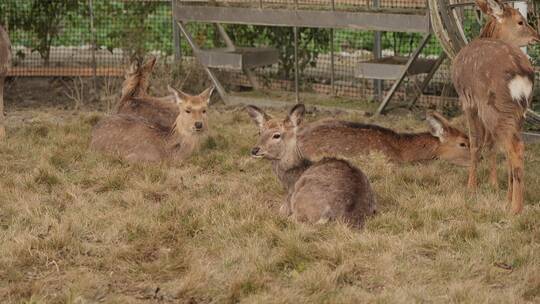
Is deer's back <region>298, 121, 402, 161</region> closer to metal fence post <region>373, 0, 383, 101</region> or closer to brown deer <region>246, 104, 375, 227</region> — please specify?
brown deer <region>246, 104, 375, 227</region>

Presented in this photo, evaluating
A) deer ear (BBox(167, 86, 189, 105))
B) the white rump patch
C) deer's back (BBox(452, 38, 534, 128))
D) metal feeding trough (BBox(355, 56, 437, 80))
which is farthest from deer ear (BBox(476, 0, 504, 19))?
deer ear (BBox(167, 86, 189, 105))

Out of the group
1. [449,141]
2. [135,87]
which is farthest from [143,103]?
[449,141]

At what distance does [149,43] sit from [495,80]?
348 inches

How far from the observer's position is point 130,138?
10.8 m

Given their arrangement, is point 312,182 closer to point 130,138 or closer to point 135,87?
point 130,138

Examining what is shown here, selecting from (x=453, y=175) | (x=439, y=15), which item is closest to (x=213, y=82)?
(x=439, y=15)

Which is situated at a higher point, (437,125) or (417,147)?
(437,125)

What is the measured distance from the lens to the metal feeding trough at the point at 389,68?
42.9 feet

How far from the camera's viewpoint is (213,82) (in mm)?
14695

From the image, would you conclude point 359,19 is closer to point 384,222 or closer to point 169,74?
point 169,74

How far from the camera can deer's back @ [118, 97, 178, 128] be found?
39.1 ft

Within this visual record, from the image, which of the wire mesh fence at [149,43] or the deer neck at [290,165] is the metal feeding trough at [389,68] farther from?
the deer neck at [290,165]

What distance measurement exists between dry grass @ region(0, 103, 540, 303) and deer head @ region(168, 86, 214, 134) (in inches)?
18.5

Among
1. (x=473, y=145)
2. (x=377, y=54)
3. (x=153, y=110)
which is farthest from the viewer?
(x=377, y=54)
